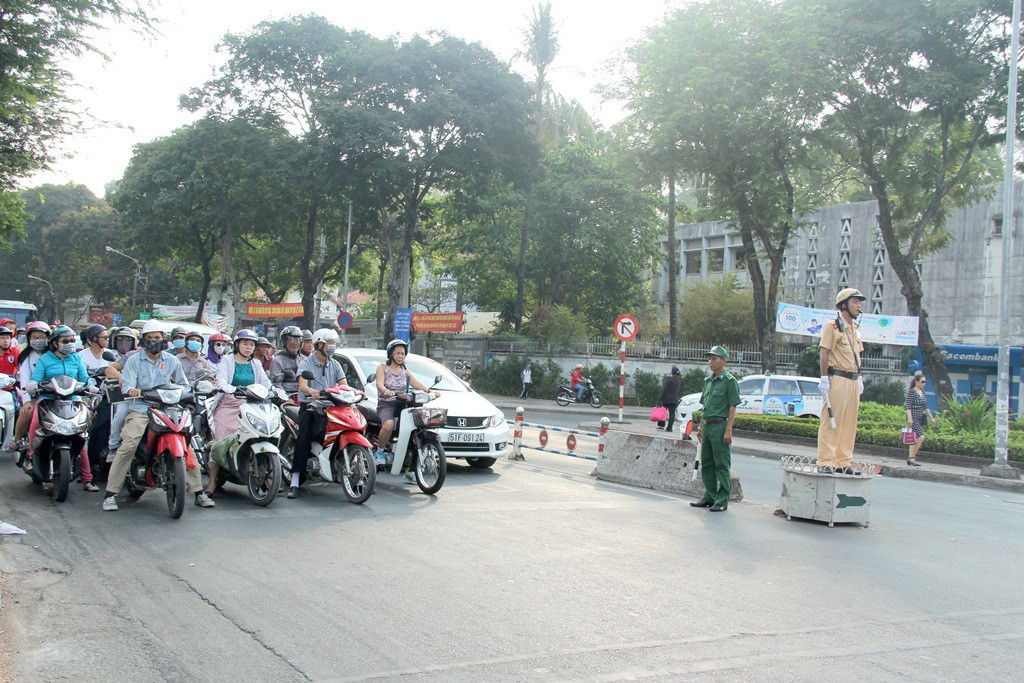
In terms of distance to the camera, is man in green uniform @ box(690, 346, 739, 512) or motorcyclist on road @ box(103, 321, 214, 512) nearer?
motorcyclist on road @ box(103, 321, 214, 512)

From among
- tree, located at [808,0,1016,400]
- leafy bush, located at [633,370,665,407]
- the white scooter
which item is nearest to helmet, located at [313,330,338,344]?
the white scooter

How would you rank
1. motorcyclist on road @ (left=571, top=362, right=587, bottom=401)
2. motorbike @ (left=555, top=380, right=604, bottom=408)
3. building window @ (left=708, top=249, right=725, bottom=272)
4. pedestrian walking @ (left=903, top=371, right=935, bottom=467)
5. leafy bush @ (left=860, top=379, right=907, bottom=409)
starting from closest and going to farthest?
pedestrian walking @ (left=903, top=371, right=935, bottom=467)
leafy bush @ (left=860, top=379, right=907, bottom=409)
motorbike @ (left=555, top=380, right=604, bottom=408)
motorcyclist on road @ (left=571, top=362, right=587, bottom=401)
building window @ (left=708, top=249, right=725, bottom=272)

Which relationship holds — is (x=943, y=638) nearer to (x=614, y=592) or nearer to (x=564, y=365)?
(x=614, y=592)

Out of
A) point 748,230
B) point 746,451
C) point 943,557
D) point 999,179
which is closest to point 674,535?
point 943,557

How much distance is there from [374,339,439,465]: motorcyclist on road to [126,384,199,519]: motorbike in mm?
2259

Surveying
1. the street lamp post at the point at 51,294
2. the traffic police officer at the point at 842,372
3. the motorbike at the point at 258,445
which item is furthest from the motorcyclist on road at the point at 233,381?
the street lamp post at the point at 51,294

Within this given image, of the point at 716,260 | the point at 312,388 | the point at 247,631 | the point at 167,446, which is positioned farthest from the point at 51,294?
the point at 247,631

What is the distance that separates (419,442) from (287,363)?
1.92 m

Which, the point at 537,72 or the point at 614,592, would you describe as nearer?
the point at 614,592

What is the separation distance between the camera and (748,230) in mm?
28641

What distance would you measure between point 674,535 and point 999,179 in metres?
41.2

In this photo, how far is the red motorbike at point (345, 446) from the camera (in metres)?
8.97

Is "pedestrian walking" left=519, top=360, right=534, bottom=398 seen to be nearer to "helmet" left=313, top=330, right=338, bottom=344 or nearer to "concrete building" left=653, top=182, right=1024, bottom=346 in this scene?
"concrete building" left=653, top=182, right=1024, bottom=346

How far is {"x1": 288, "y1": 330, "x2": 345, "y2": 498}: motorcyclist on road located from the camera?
30.6 feet
